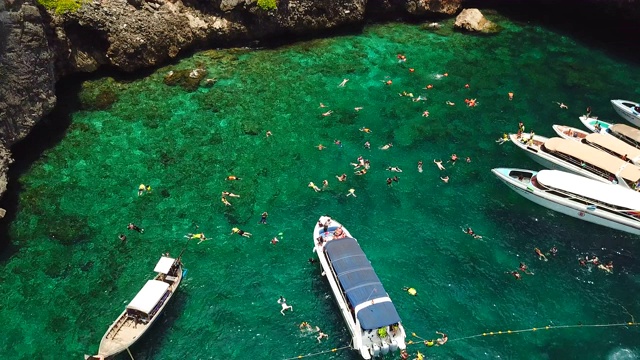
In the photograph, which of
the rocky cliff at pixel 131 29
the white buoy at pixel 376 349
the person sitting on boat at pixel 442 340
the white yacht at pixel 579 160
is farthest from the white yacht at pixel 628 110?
the white buoy at pixel 376 349

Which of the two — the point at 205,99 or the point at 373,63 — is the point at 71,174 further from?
the point at 373,63

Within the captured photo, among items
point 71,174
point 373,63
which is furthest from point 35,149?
point 373,63

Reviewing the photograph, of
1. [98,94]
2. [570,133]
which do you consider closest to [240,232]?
[98,94]

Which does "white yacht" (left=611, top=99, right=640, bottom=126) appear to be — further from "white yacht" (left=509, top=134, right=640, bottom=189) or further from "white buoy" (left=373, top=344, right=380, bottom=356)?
"white buoy" (left=373, top=344, right=380, bottom=356)

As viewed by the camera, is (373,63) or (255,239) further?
(373,63)

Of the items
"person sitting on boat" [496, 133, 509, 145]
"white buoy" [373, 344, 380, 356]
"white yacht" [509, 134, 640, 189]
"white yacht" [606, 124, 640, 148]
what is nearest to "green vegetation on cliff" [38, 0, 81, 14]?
"white buoy" [373, 344, 380, 356]

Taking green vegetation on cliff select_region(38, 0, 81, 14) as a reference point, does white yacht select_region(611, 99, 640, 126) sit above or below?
below

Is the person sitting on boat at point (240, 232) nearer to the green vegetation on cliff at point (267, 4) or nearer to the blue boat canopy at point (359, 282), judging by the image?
the blue boat canopy at point (359, 282)
